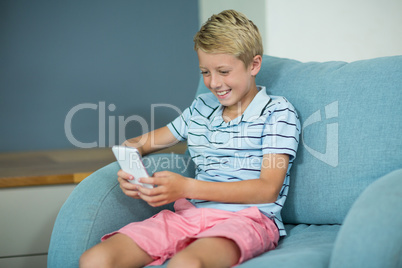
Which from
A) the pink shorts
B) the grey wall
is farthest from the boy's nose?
the grey wall

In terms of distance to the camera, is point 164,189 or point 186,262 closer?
point 186,262

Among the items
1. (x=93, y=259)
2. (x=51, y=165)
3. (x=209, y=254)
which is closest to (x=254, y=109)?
(x=209, y=254)

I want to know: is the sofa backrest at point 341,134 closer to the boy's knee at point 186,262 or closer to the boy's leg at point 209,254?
the boy's leg at point 209,254

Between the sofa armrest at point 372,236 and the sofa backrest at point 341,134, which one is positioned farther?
the sofa backrest at point 341,134

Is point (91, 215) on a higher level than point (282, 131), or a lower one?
lower

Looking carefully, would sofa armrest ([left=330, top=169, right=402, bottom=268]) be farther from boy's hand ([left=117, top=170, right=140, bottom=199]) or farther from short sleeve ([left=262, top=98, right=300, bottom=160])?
boy's hand ([left=117, top=170, right=140, bottom=199])

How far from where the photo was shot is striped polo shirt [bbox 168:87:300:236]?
122 cm

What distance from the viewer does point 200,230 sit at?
1182mm

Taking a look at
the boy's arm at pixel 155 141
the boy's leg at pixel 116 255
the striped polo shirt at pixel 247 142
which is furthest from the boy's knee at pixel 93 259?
the boy's arm at pixel 155 141

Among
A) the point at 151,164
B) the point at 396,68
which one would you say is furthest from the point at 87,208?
the point at 396,68

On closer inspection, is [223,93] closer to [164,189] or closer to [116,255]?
[164,189]

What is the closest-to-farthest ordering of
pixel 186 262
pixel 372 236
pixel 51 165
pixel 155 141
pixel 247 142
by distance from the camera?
pixel 372 236 → pixel 186 262 → pixel 247 142 → pixel 155 141 → pixel 51 165

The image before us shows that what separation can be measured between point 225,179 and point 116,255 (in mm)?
372

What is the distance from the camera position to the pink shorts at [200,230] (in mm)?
1066
